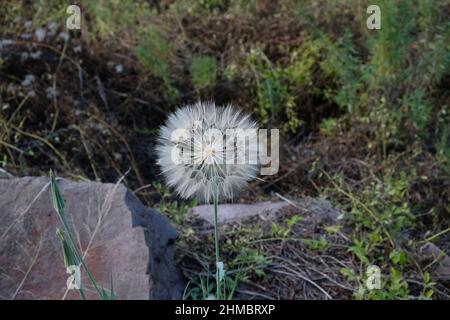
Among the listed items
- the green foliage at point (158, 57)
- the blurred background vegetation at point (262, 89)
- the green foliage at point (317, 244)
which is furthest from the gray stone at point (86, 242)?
the green foliage at point (158, 57)

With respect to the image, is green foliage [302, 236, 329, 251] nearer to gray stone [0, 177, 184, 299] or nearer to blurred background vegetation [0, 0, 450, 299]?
blurred background vegetation [0, 0, 450, 299]

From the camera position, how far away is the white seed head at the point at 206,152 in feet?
7.91

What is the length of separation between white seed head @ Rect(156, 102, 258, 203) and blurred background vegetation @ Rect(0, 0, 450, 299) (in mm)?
1774

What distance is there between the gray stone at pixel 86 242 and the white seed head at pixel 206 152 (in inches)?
31.2

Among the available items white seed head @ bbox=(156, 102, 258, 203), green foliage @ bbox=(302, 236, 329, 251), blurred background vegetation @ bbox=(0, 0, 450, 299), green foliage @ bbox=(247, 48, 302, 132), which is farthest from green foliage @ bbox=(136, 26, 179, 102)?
white seed head @ bbox=(156, 102, 258, 203)

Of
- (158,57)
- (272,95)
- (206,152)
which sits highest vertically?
(158,57)

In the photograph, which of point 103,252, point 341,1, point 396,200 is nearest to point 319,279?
point 396,200

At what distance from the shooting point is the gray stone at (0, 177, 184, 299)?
316cm

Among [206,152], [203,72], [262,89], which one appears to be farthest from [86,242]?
[262,89]

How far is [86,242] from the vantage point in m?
3.26

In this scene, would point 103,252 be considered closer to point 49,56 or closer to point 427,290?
point 427,290

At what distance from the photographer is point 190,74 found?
5.45m

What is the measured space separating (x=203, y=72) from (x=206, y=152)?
290 cm

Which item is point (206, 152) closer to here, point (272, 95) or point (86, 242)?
point (86, 242)
